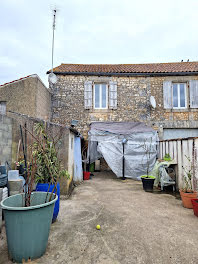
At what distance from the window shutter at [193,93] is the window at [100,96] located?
4.26 meters

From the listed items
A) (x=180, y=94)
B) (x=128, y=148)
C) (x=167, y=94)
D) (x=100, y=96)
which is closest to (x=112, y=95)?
(x=100, y=96)

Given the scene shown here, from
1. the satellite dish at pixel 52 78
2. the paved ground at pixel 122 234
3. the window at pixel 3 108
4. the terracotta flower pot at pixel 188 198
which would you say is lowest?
the paved ground at pixel 122 234

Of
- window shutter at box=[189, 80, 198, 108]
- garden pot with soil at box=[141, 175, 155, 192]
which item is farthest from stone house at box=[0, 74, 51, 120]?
window shutter at box=[189, 80, 198, 108]

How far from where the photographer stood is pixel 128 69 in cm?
891

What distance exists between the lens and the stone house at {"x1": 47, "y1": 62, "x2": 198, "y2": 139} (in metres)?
8.38

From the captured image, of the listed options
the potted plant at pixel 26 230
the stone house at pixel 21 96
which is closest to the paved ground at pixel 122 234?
the potted plant at pixel 26 230

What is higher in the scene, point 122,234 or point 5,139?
point 5,139

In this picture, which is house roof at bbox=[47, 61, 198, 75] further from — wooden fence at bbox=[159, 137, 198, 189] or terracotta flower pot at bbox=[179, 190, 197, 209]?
terracotta flower pot at bbox=[179, 190, 197, 209]

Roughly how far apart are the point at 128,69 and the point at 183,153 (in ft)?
18.9

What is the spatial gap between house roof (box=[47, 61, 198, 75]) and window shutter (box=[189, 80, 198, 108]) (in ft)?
1.89

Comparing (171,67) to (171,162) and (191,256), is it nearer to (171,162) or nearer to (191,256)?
(171,162)

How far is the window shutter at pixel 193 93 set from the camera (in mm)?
8344

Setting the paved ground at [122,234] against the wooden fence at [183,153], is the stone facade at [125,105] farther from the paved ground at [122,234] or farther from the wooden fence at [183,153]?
the paved ground at [122,234]

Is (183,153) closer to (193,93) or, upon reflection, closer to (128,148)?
(128,148)
